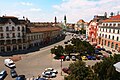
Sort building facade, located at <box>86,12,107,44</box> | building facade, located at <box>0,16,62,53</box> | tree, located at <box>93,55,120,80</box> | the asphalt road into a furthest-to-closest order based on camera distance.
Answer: building facade, located at <box>86,12,107,44</box> < building facade, located at <box>0,16,62,53</box> < the asphalt road < tree, located at <box>93,55,120,80</box>

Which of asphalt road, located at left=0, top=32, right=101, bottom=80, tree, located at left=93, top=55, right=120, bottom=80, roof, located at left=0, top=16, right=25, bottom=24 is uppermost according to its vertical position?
roof, located at left=0, top=16, right=25, bottom=24

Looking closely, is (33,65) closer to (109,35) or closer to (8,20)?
(8,20)

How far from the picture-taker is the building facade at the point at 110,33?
72.9m

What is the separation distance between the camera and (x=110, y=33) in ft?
257

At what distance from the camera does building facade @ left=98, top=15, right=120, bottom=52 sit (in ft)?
239

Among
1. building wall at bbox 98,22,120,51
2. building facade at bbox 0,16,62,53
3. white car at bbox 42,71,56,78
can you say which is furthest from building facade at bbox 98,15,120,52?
white car at bbox 42,71,56,78

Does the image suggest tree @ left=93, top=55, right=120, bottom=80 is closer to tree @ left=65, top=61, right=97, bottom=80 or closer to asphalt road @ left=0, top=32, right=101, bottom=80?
tree @ left=65, top=61, right=97, bottom=80

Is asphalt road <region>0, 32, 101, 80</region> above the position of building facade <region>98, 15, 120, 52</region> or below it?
below

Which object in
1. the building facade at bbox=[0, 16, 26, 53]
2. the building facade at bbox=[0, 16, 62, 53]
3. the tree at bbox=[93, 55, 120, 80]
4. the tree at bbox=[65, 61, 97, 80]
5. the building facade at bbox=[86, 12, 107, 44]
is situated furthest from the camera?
the building facade at bbox=[86, 12, 107, 44]

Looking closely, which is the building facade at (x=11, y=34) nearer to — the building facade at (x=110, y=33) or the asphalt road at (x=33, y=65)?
the asphalt road at (x=33, y=65)

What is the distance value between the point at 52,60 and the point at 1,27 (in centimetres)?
2731

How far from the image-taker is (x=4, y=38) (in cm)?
6844

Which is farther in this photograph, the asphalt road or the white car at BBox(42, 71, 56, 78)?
the asphalt road

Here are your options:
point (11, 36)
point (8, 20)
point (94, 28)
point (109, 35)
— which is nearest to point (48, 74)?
point (11, 36)
